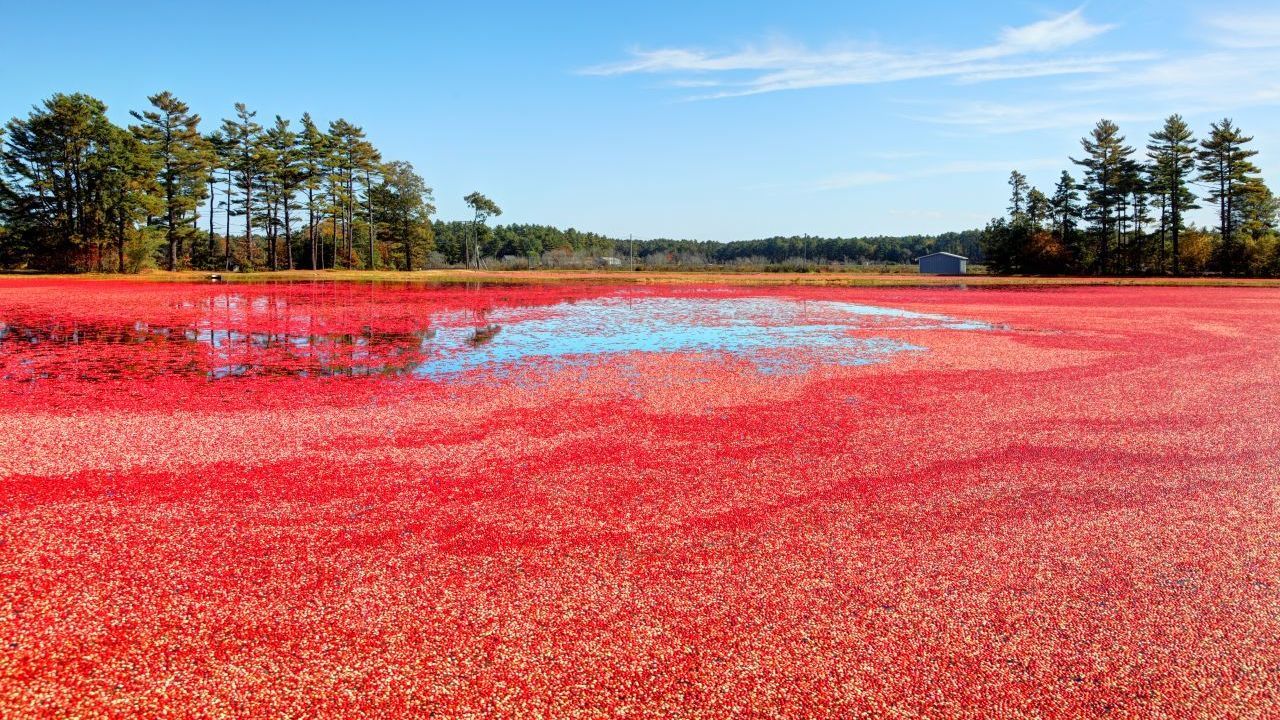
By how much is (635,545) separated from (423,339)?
563 inches

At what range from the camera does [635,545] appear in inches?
217

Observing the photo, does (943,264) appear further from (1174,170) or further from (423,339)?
(423,339)

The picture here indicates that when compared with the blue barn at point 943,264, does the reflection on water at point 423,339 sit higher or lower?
lower

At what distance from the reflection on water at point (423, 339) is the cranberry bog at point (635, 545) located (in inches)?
36.3

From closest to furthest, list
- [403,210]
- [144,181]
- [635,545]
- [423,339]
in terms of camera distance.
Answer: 1. [635,545]
2. [423,339]
3. [144,181]
4. [403,210]

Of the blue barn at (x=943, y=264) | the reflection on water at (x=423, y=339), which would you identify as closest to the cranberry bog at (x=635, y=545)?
the reflection on water at (x=423, y=339)

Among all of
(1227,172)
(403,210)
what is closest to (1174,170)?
(1227,172)

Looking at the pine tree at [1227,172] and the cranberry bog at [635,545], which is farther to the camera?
the pine tree at [1227,172]

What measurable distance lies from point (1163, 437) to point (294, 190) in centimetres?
7697

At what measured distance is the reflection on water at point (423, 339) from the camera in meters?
14.0

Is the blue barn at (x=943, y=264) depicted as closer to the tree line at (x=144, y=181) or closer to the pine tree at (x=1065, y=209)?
the pine tree at (x=1065, y=209)

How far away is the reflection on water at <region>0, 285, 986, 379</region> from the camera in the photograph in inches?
552

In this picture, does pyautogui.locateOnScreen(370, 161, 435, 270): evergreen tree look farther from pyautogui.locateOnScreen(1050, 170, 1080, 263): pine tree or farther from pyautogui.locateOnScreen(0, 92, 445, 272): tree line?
pyautogui.locateOnScreen(1050, 170, 1080, 263): pine tree

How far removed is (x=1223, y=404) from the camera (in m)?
11.0
